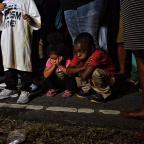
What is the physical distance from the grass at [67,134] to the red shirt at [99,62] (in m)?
1.23

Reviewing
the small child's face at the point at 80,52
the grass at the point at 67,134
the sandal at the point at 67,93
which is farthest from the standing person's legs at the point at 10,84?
the grass at the point at 67,134

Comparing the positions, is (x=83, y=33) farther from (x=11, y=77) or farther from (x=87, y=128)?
(x=87, y=128)

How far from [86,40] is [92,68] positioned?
16.0 inches

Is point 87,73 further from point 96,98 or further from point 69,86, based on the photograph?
point 69,86

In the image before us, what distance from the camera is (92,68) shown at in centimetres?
558

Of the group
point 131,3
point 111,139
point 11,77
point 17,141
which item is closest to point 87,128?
point 111,139

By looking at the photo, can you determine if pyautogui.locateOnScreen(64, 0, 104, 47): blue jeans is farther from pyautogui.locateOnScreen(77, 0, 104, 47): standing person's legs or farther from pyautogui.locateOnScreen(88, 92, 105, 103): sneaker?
pyautogui.locateOnScreen(88, 92, 105, 103): sneaker

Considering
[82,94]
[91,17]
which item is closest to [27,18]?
[91,17]

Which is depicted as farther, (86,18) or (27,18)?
(86,18)

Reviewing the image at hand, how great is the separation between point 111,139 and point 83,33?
2.07 m

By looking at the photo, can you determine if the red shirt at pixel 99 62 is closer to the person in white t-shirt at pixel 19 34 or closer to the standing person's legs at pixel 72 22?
the standing person's legs at pixel 72 22

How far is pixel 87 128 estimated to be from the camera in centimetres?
454

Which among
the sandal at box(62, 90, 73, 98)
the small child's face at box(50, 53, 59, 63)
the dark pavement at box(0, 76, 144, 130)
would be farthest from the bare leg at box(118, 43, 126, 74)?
the small child's face at box(50, 53, 59, 63)

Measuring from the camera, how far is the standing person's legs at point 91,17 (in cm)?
587
